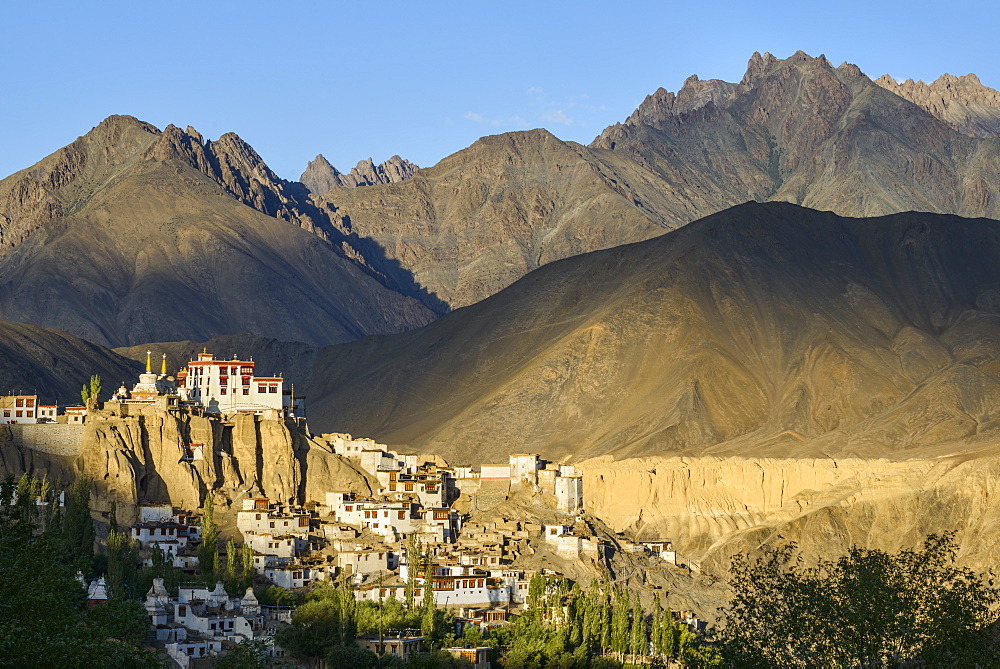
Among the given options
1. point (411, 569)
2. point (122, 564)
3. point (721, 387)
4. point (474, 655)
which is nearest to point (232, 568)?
point (122, 564)

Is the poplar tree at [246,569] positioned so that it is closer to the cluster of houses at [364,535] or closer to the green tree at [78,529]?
the cluster of houses at [364,535]

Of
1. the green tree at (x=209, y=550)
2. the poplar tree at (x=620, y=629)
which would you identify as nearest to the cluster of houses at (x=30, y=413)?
the green tree at (x=209, y=550)

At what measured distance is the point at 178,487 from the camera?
105312 mm

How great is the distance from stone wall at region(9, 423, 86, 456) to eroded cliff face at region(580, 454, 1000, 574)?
4573cm

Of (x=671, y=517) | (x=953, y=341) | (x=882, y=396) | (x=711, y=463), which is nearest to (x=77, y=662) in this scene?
(x=671, y=517)

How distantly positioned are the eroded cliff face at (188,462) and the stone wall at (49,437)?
55 centimetres

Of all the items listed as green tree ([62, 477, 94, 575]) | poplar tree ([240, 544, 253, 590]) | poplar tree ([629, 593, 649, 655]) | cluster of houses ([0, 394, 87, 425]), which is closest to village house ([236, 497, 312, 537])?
poplar tree ([240, 544, 253, 590])

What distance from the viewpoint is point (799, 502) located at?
138 metres

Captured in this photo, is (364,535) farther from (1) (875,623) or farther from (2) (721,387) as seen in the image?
(2) (721,387)

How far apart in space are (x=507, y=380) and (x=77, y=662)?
14878 centimetres

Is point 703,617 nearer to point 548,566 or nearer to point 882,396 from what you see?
point 548,566

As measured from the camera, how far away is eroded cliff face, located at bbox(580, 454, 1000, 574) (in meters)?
125

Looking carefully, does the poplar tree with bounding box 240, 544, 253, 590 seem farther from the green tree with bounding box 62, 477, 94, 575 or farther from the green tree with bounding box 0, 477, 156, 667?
the green tree with bounding box 0, 477, 156, 667

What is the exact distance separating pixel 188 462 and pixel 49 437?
864 centimetres
